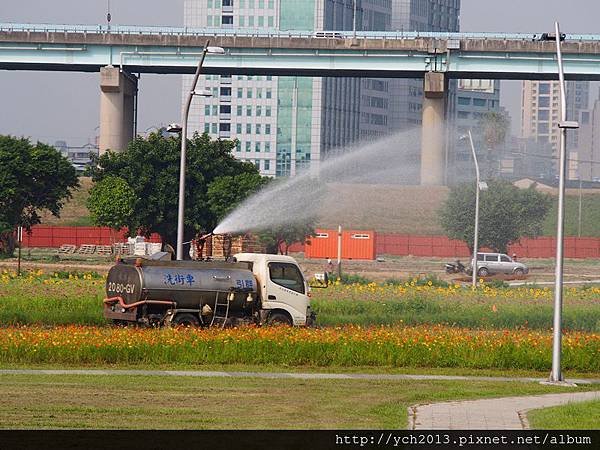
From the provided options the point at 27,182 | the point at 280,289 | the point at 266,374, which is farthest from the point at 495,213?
the point at 266,374

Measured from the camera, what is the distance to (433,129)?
12062cm

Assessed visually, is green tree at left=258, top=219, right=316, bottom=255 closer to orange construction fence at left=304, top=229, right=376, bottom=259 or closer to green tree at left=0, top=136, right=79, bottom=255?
green tree at left=0, top=136, right=79, bottom=255

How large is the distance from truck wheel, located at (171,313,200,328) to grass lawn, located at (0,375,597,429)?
8831 millimetres

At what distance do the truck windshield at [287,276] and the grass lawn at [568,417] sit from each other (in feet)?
52.5

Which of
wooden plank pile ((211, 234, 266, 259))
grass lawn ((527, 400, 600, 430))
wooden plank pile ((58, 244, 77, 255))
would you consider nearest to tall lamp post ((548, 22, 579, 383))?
grass lawn ((527, 400, 600, 430))

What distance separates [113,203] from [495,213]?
31326mm

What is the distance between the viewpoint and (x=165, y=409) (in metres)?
21.5

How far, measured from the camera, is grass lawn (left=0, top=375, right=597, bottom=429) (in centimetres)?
1997

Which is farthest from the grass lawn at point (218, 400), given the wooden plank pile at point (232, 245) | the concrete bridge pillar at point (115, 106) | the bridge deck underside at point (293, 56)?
the concrete bridge pillar at point (115, 106)

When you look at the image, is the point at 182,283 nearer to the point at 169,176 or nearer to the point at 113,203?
the point at 113,203

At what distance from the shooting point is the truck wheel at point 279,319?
125 feet

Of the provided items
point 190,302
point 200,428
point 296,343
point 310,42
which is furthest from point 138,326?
point 310,42

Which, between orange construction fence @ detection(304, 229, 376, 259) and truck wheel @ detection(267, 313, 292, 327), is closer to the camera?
truck wheel @ detection(267, 313, 292, 327)

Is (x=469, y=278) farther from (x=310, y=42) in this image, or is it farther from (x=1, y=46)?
(x=1, y=46)
